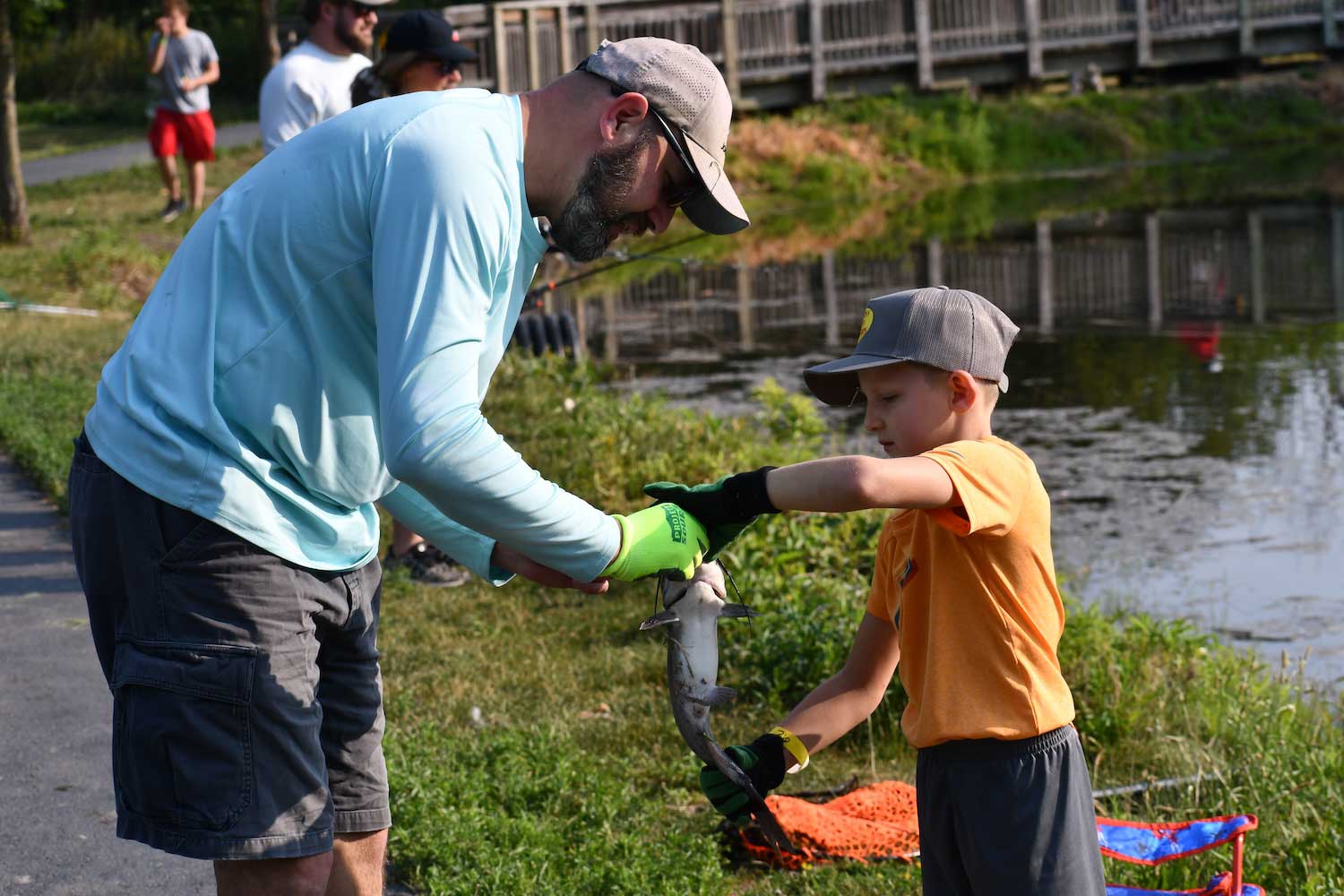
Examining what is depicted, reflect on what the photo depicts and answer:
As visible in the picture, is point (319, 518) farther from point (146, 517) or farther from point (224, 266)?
point (224, 266)

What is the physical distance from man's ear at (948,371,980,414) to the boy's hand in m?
0.76

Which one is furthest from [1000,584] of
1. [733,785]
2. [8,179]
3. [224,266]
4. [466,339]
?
[8,179]

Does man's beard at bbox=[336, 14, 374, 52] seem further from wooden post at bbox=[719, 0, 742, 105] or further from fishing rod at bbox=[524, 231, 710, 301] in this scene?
wooden post at bbox=[719, 0, 742, 105]

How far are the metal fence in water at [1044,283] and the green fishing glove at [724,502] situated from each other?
377 inches

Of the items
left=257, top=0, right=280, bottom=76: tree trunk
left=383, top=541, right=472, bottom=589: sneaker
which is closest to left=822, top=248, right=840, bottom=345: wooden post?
left=383, top=541, right=472, bottom=589: sneaker

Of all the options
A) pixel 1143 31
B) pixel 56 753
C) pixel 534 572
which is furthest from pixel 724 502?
pixel 1143 31

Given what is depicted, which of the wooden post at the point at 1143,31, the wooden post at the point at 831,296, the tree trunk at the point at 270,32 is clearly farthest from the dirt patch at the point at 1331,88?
the tree trunk at the point at 270,32

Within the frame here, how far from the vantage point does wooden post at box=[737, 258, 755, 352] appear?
45.1ft

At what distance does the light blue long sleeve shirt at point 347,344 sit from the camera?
Result: 7.74 ft

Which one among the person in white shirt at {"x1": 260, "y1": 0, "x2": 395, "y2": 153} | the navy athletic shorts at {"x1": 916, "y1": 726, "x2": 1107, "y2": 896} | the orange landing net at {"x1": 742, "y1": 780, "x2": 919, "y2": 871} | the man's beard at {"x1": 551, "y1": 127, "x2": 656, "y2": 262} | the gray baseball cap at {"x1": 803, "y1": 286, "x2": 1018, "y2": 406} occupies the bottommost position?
the orange landing net at {"x1": 742, "y1": 780, "x2": 919, "y2": 871}

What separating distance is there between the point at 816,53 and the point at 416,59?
71.2 ft

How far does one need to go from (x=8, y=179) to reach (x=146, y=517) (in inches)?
520

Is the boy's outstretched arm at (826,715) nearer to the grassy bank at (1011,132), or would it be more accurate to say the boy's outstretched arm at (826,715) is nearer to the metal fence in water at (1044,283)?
the metal fence in water at (1044,283)

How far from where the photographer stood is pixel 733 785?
120 inches
